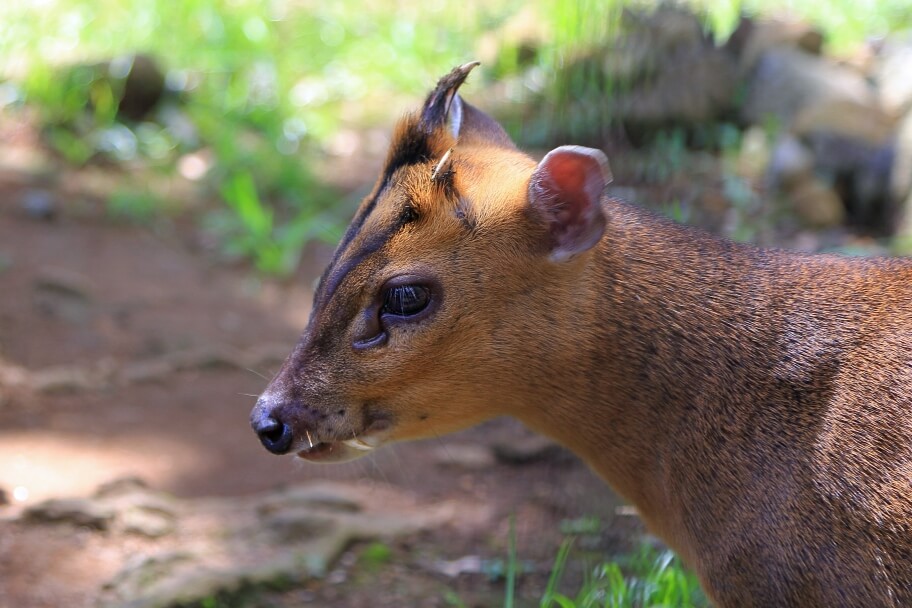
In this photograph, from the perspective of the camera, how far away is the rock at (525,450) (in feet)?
17.6

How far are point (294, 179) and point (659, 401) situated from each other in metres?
5.67

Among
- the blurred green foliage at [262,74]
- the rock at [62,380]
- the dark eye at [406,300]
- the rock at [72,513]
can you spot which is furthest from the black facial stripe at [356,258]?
the blurred green foliage at [262,74]

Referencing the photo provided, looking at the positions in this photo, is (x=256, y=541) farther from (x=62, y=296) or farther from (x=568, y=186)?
(x=62, y=296)

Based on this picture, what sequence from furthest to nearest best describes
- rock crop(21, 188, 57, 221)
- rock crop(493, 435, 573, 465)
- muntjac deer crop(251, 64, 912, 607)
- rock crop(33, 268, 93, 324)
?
rock crop(21, 188, 57, 221), rock crop(33, 268, 93, 324), rock crop(493, 435, 573, 465), muntjac deer crop(251, 64, 912, 607)

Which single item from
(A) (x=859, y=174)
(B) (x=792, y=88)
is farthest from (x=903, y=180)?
(B) (x=792, y=88)

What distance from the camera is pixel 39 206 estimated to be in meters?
7.62

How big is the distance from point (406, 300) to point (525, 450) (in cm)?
250

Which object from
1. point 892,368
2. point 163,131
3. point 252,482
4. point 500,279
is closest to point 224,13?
point 163,131

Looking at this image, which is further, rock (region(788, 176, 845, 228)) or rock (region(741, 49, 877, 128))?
rock (region(741, 49, 877, 128))

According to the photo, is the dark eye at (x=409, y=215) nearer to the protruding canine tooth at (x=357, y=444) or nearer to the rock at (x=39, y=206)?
the protruding canine tooth at (x=357, y=444)

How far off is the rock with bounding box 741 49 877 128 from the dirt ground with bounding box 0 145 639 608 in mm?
3479

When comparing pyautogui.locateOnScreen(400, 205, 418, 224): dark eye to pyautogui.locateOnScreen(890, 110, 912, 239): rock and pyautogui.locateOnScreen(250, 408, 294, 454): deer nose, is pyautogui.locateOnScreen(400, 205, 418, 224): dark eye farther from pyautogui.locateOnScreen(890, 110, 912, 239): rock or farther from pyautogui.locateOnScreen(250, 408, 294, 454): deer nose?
pyautogui.locateOnScreen(890, 110, 912, 239): rock

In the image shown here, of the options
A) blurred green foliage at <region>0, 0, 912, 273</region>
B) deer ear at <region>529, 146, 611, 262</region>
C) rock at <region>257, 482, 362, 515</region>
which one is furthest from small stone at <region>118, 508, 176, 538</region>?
blurred green foliage at <region>0, 0, 912, 273</region>

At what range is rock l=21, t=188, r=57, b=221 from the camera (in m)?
7.61
